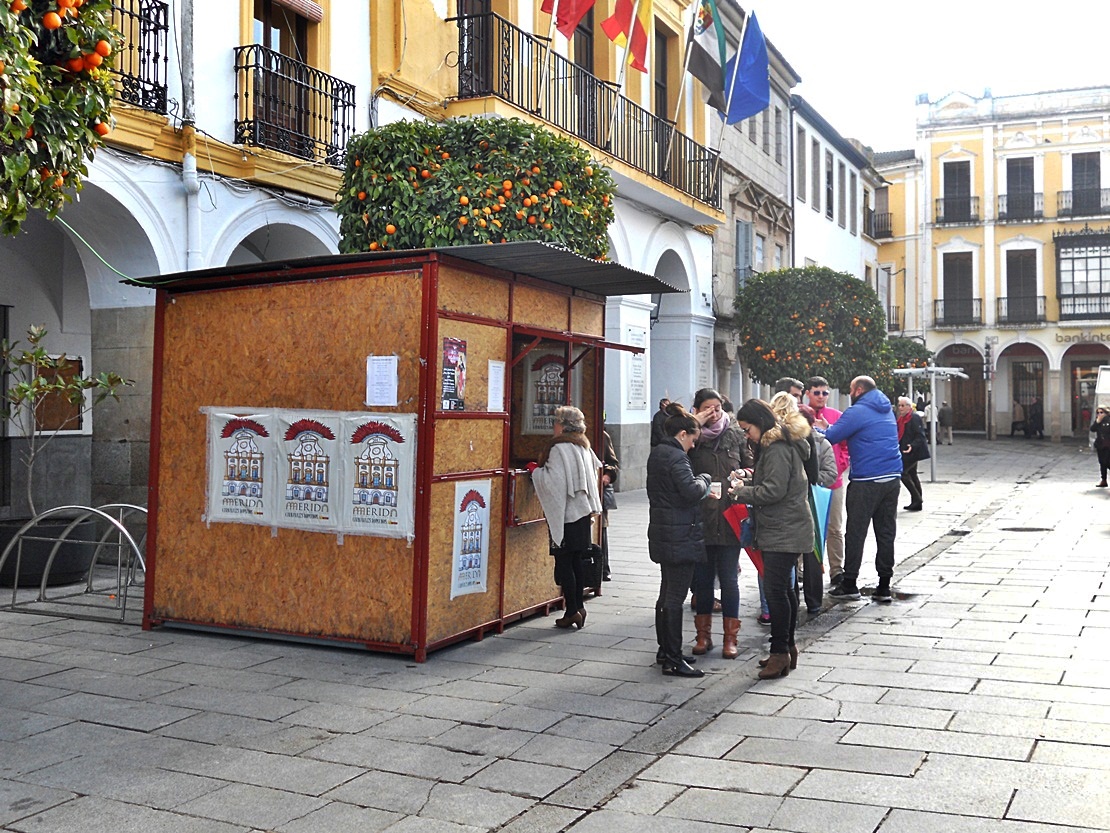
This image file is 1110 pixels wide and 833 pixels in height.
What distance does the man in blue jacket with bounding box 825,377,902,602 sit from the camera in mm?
9562

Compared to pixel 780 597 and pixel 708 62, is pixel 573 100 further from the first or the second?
pixel 780 597

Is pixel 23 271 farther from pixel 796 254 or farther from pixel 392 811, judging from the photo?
pixel 796 254

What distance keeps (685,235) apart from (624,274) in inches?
561

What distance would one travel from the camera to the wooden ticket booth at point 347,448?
7.26 meters

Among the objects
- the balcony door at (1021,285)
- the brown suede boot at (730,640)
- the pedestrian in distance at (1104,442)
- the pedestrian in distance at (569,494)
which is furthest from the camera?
the balcony door at (1021,285)

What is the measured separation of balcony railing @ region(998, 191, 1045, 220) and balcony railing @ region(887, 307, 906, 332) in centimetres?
570

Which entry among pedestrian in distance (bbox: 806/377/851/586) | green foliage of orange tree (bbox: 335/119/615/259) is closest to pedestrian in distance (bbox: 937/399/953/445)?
pedestrian in distance (bbox: 806/377/851/586)

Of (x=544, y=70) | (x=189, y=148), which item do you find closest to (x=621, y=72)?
(x=544, y=70)

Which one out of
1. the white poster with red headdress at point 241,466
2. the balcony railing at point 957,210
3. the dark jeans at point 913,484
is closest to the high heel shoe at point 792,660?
the white poster with red headdress at point 241,466

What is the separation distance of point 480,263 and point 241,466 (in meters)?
2.12

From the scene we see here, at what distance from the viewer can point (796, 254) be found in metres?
32.4

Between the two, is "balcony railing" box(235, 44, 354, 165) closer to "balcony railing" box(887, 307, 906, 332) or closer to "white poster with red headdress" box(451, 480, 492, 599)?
"white poster with red headdress" box(451, 480, 492, 599)

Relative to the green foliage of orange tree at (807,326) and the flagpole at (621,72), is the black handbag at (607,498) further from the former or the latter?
the green foliage of orange tree at (807,326)

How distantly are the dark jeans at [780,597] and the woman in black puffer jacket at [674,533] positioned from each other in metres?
0.42
